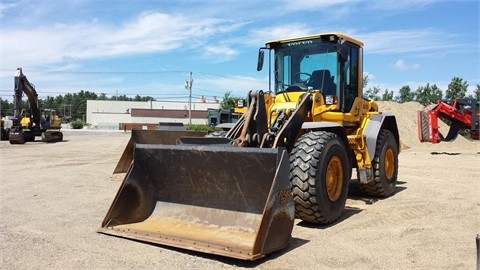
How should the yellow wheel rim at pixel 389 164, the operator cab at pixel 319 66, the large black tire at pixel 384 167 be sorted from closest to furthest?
1. the operator cab at pixel 319 66
2. the large black tire at pixel 384 167
3. the yellow wheel rim at pixel 389 164

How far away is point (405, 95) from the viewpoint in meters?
57.8

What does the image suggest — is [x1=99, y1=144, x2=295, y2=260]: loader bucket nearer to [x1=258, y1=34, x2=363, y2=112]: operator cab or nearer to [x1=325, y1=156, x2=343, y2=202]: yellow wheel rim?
[x1=325, y1=156, x2=343, y2=202]: yellow wheel rim

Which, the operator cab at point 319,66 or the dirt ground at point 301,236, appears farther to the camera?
the operator cab at point 319,66

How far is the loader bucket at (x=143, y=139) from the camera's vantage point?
37.1 feet

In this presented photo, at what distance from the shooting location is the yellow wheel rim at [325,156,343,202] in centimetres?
620

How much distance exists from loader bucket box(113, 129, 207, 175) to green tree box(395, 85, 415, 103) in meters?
49.1

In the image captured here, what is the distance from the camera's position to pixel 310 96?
22.7 feet

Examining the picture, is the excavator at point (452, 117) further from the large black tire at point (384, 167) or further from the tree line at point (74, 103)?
the tree line at point (74, 103)

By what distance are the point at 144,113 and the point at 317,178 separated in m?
80.1

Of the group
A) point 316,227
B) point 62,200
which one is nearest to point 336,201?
point 316,227

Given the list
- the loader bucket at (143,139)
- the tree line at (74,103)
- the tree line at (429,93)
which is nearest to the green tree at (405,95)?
the tree line at (429,93)

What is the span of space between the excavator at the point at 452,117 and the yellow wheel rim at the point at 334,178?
48.6ft

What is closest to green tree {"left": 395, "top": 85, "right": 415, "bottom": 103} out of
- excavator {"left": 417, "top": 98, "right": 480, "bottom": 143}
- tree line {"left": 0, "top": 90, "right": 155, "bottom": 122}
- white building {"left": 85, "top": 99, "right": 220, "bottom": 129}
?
white building {"left": 85, "top": 99, "right": 220, "bottom": 129}

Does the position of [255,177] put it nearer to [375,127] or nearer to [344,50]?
[344,50]
